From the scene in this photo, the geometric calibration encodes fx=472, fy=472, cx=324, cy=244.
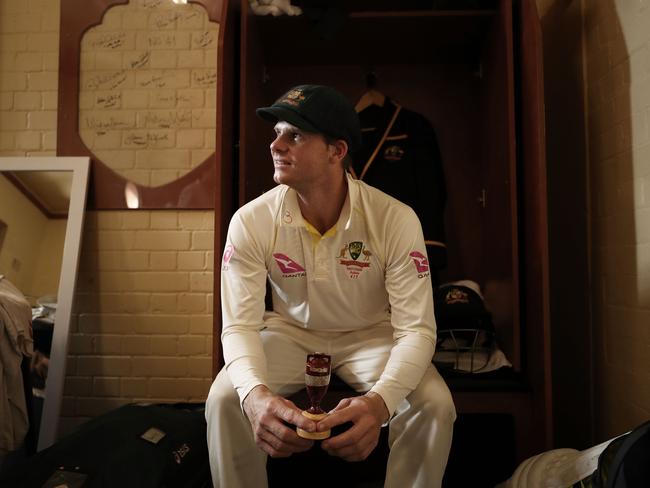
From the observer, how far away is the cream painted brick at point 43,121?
2.31 m

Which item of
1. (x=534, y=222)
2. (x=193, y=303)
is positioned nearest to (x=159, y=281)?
(x=193, y=303)

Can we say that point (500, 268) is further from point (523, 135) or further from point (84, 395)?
point (84, 395)

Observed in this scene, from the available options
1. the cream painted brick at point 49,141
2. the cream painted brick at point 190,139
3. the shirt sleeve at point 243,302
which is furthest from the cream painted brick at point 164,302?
the shirt sleeve at point 243,302

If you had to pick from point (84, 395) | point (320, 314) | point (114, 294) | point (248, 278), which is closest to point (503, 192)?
point (320, 314)

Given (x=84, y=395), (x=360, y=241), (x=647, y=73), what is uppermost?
(x=647, y=73)

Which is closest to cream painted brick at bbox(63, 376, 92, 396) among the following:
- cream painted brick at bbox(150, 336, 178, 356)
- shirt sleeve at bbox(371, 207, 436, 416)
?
cream painted brick at bbox(150, 336, 178, 356)

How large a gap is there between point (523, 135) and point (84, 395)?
2.26m

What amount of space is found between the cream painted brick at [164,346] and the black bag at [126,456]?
717 mm

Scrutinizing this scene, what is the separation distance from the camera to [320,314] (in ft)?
4.77

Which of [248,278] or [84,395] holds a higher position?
[248,278]

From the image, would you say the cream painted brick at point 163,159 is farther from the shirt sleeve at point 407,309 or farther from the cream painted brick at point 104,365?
the shirt sleeve at point 407,309

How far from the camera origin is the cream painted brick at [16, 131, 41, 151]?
231 cm

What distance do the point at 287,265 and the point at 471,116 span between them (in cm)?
135

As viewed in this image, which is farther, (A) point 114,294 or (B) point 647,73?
(A) point 114,294
